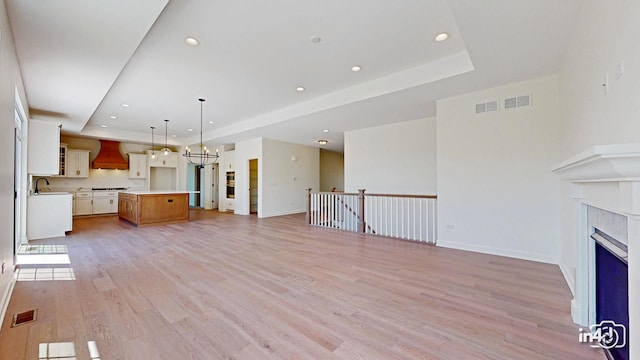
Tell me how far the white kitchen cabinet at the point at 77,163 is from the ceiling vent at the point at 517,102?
38.8 ft

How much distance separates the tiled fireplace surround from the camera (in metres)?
1.07

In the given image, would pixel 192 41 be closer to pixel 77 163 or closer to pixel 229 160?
pixel 229 160

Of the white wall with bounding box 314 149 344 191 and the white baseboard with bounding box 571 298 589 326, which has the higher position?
the white wall with bounding box 314 149 344 191

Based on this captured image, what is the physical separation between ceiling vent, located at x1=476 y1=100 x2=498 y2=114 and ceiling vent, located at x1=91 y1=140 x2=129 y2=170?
36.6 feet

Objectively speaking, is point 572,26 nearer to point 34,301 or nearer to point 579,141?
point 579,141

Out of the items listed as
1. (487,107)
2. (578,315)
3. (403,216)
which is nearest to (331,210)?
(403,216)

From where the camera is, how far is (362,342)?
1881 millimetres

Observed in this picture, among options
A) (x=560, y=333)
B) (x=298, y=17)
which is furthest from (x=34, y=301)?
(x=560, y=333)

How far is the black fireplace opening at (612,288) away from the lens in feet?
4.90

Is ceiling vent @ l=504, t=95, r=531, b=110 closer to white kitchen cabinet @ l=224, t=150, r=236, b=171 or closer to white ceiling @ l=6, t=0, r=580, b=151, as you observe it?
white ceiling @ l=6, t=0, r=580, b=151

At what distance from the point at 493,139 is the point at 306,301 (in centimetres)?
380

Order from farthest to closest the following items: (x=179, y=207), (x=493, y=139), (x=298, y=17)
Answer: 1. (x=179, y=207)
2. (x=493, y=139)
3. (x=298, y=17)

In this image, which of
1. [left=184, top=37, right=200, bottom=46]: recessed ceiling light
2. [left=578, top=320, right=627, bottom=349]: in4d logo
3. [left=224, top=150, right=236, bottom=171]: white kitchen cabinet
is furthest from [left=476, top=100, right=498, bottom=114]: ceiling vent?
[left=224, top=150, right=236, bottom=171]: white kitchen cabinet

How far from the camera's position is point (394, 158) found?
22.6 ft
